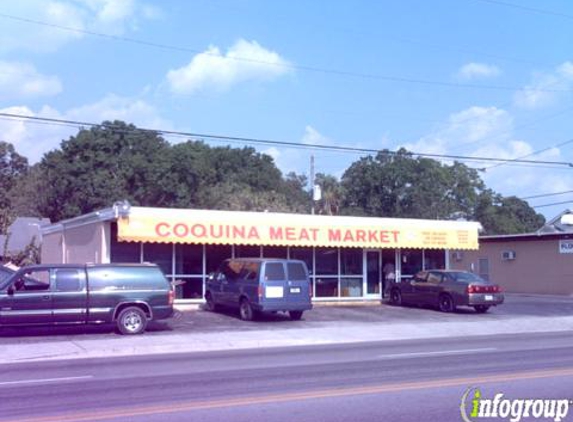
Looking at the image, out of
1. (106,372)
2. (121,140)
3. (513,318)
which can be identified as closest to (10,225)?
(121,140)

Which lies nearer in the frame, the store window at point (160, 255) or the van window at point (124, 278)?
the van window at point (124, 278)

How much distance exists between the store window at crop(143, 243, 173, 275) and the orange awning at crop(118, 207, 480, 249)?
1316 mm

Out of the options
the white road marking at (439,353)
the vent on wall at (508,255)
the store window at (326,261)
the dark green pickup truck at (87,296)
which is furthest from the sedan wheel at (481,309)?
the vent on wall at (508,255)

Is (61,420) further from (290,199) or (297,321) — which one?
(290,199)

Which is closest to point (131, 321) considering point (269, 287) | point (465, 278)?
point (269, 287)

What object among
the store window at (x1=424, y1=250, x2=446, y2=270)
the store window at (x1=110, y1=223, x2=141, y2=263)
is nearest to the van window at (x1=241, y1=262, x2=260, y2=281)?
the store window at (x1=110, y1=223, x2=141, y2=263)

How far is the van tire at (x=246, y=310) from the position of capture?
23.9 m

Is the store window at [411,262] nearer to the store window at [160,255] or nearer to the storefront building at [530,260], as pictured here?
the storefront building at [530,260]

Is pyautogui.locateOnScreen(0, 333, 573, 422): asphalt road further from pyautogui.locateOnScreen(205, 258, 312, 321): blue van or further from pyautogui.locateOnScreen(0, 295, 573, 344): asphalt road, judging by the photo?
pyautogui.locateOnScreen(205, 258, 312, 321): blue van

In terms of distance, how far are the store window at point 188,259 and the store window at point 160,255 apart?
0.27 meters

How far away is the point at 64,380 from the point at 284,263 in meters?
11.8

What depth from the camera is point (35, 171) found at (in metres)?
65.3

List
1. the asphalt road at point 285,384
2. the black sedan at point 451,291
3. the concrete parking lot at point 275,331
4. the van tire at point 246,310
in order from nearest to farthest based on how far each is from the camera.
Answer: the asphalt road at point 285,384 → the concrete parking lot at point 275,331 → the van tire at point 246,310 → the black sedan at point 451,291

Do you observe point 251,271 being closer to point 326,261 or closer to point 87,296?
point 87,296
